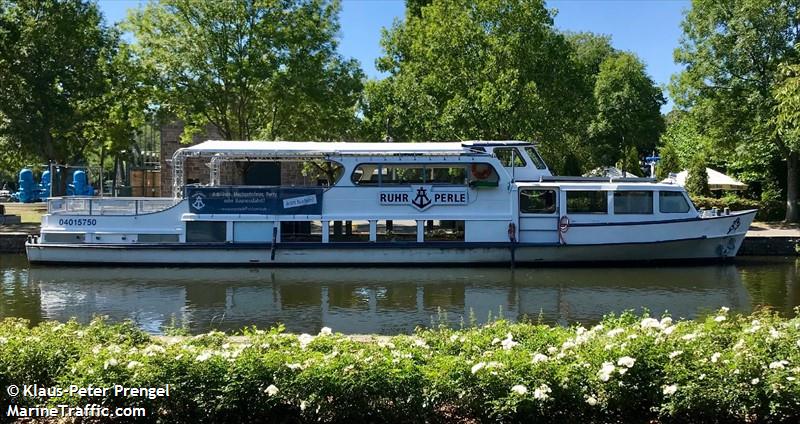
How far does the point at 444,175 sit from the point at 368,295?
7.22 metres

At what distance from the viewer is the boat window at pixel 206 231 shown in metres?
23.5

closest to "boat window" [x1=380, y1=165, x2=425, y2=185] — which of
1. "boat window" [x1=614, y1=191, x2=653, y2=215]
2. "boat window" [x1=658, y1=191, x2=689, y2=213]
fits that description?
"boat window" [x1=614, y1=191, x2=653, y2=215]

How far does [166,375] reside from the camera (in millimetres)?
6242

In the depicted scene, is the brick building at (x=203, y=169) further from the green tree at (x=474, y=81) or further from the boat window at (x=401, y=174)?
the boat window at (x=401, y=174)

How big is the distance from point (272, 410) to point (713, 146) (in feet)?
107

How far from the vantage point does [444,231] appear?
2423 centimetres

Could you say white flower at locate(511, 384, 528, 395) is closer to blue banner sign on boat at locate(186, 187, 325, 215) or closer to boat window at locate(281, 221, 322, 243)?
blue banner sign on boat at locate(186, 187, 325, 215)

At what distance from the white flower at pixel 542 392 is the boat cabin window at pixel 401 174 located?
17444 millimetres

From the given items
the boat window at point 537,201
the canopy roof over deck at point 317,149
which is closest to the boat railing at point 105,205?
the canopy roof over deck at point 317,149

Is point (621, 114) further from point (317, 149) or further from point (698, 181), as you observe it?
point (317, 149)

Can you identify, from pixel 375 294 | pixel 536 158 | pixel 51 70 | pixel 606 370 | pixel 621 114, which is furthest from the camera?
pixel 621 114

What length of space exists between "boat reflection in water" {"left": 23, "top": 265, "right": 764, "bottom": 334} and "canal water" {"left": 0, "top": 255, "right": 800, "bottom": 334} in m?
0.03

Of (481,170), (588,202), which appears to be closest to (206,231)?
(481,170)

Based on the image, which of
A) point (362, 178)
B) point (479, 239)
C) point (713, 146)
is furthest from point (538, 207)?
point (713, 146)
